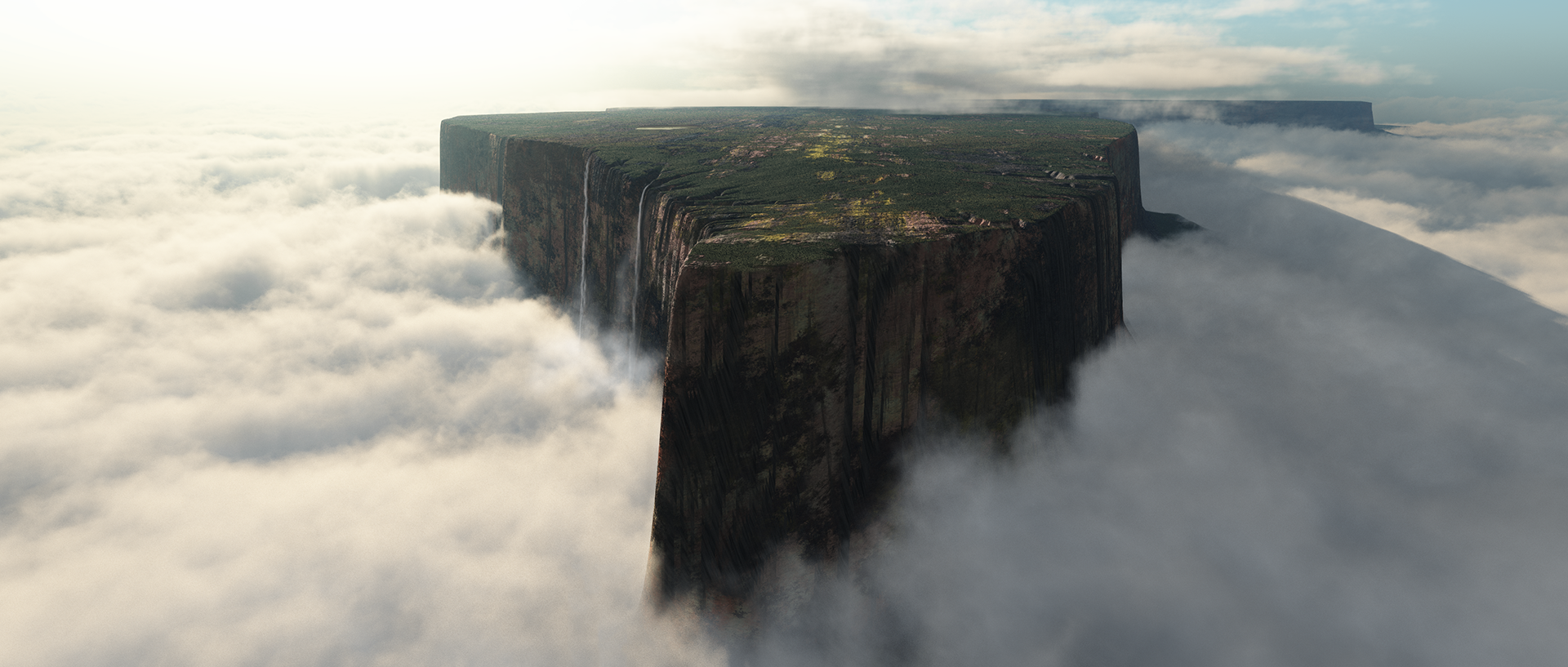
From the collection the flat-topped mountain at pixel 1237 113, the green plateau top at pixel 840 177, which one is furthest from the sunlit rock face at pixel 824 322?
the flat-topped mountain at pixel 1237 113

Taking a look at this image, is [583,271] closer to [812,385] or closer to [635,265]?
[635,265]

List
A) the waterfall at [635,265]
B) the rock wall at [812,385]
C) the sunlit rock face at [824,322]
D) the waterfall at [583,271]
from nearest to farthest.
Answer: the rock wall at [812,385] < the sunlit rock face at [824,322] < the waterfall at [635,265] < the waterfall at [583,271]

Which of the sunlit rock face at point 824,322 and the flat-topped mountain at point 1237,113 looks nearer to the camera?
the sunlit rock face at point 824,322

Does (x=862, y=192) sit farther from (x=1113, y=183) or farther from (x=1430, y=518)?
(x=1430, y=518)

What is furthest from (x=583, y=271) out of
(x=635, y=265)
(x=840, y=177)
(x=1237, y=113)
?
(x=1237, y=113)

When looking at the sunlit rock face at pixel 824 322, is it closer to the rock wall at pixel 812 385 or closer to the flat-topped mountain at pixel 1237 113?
the rock wall at pixel 812 385

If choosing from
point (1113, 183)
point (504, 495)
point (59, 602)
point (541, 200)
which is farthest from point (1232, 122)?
point (59, 602)

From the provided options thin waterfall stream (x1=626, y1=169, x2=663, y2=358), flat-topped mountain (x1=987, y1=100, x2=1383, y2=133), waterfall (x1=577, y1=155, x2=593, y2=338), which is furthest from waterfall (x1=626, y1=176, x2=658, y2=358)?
flat-topped mountain (x1=987, y1=100, x2=1383, y2=133)
